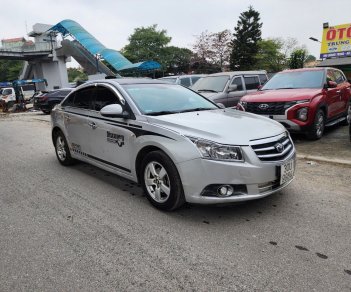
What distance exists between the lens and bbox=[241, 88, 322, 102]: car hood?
709 cm

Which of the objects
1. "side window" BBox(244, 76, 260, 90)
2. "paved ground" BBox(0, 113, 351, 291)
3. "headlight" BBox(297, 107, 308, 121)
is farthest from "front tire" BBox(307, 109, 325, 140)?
"side window" BBox(244, 76, 260, 90)

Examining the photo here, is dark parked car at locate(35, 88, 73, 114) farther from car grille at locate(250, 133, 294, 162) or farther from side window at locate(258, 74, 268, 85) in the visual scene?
car grille at locate(250, 133, 294, 162)

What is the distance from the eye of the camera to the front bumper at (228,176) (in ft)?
11.1

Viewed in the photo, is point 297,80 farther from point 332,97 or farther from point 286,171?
point 286,171

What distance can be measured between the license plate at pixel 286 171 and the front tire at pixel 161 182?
3.81 feet

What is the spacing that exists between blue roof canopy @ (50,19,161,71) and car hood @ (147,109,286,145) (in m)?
32.5

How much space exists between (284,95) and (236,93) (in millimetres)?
2995

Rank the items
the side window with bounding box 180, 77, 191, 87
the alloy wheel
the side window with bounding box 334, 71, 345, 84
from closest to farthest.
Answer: the alloy wheel
the side window with bounding box 334, 71, 345, 84
the side window with bounding box 180, 77, 191, 87

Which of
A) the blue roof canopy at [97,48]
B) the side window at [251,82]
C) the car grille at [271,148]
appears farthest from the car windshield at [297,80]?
the blue roof canopy at [97,48]

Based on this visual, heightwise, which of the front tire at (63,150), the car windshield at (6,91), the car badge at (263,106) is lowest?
the front tire at (63,150)

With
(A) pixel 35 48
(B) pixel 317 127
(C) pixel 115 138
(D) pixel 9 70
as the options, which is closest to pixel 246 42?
(A) pixel 35 48

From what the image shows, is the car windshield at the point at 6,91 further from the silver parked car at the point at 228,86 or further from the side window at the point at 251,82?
the side window at the point at 251,82

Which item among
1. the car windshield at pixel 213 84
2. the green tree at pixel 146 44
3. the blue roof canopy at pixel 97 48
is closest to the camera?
the car windshield at pixel 213 84

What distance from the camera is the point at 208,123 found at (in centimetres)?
389
